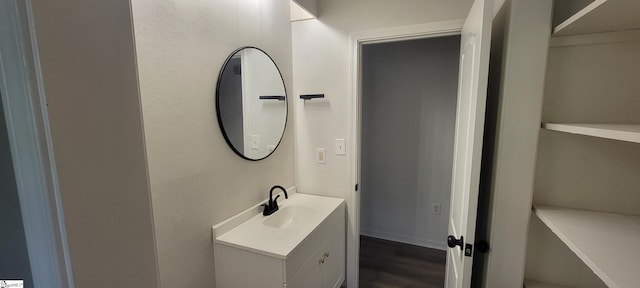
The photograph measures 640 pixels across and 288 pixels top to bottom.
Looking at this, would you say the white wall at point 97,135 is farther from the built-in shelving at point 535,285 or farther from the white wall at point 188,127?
the built-in shelving at point 535,285

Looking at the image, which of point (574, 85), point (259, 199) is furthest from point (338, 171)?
point (574, 85)

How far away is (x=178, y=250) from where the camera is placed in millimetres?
1268

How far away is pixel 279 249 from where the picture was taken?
132 cm

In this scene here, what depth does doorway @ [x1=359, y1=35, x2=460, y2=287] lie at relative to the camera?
262cm

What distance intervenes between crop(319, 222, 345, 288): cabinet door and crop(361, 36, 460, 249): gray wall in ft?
3.64

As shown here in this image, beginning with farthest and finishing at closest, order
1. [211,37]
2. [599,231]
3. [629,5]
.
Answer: [211,37] < [599,231] < [629,5]

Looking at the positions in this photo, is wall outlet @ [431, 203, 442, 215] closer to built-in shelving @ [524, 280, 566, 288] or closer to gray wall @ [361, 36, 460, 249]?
gray wall @ [361, 36, 460, 249]

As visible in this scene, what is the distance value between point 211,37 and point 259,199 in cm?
103

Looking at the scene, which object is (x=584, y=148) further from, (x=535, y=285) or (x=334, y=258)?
(x=334, y=258)

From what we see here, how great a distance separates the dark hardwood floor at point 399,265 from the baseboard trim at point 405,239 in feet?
0.16

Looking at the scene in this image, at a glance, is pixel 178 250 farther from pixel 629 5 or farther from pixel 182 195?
pixel 629 5

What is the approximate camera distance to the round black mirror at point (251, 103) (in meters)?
1.51

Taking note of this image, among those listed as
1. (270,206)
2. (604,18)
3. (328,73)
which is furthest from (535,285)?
(328,73)

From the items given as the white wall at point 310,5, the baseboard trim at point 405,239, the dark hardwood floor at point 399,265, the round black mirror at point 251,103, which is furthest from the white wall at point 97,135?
the baseboard trim at point 405,239
